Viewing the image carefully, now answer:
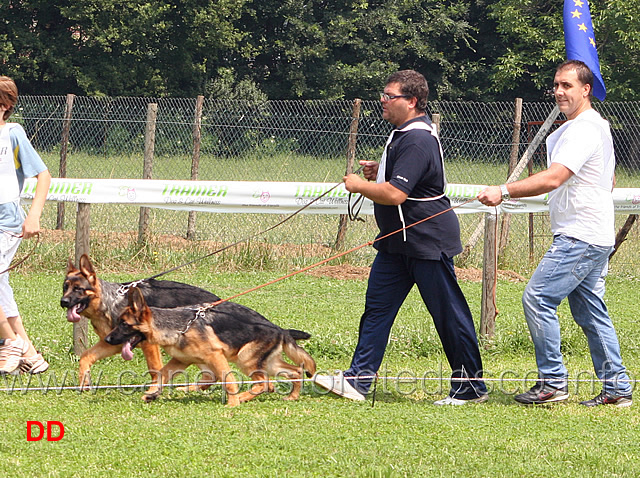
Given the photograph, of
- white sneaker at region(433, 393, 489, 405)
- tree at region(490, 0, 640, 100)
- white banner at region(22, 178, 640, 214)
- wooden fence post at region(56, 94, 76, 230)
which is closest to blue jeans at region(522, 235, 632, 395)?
white sneaker at region(433, 393, 489, 405)

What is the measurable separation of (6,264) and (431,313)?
2.89m

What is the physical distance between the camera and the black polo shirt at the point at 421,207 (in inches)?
204

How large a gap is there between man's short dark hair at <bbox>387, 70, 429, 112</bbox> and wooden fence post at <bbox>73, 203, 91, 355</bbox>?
2576mm

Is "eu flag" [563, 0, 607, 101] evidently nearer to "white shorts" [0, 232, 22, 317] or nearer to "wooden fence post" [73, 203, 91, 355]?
"wooden fence post" [73, 203, 91, 355]

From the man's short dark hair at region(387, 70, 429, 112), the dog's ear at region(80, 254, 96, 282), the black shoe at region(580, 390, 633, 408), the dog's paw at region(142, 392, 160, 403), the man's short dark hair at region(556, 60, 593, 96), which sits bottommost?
the dog's paw at region(142, 392, 160, 403)

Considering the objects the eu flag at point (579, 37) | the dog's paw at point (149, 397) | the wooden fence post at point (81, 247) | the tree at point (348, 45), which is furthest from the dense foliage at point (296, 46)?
the dog's paw at point (149, 397)

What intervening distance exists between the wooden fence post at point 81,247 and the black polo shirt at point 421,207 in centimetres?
235

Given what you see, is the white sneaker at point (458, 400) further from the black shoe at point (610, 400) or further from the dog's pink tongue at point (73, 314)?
the dog's pink tongue at point (73, 314)

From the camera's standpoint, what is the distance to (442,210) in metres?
5.32

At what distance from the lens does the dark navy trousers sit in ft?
17.5

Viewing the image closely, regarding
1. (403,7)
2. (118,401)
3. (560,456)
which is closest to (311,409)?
(118,401)

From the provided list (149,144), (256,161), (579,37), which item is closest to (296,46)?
(256,161)

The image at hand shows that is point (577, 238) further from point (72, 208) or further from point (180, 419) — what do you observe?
point (72, 208)

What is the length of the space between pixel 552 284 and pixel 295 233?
24.0ft
